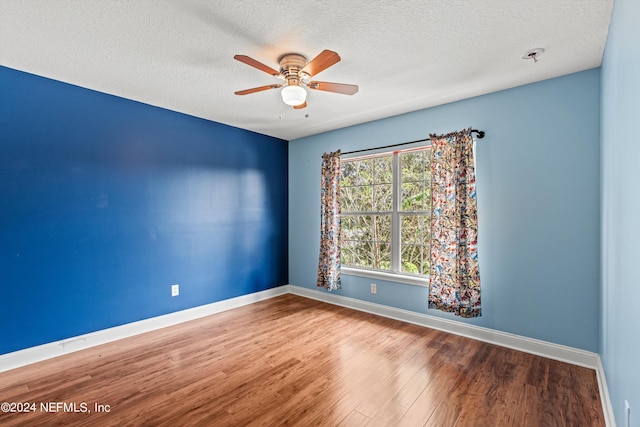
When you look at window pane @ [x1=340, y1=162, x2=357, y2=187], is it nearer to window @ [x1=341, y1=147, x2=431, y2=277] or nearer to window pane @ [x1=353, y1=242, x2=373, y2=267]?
window @ [x1=341, y1=147, x2=431, y2=277]

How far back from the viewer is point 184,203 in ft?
12.2

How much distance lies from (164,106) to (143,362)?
8.78ft

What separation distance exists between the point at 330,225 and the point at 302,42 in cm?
252

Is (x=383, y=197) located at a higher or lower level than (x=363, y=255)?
Result: higher

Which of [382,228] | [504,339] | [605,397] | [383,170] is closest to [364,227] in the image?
[382,228]

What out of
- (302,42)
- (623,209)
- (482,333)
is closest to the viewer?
(623,209)

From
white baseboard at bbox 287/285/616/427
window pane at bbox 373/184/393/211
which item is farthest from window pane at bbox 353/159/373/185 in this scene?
white baseboard at bbox 287/285/616/427

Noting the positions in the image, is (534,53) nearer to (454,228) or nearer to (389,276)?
(454,228)

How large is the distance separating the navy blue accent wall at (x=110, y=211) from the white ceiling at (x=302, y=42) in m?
0.38

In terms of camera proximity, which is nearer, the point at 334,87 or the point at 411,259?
the point at 334,87

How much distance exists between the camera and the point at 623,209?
4.96 feet

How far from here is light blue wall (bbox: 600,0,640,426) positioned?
1238 mm

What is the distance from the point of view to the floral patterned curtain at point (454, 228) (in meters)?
3.03

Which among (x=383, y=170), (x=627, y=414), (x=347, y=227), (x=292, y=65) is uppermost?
(x=292, y=65)
